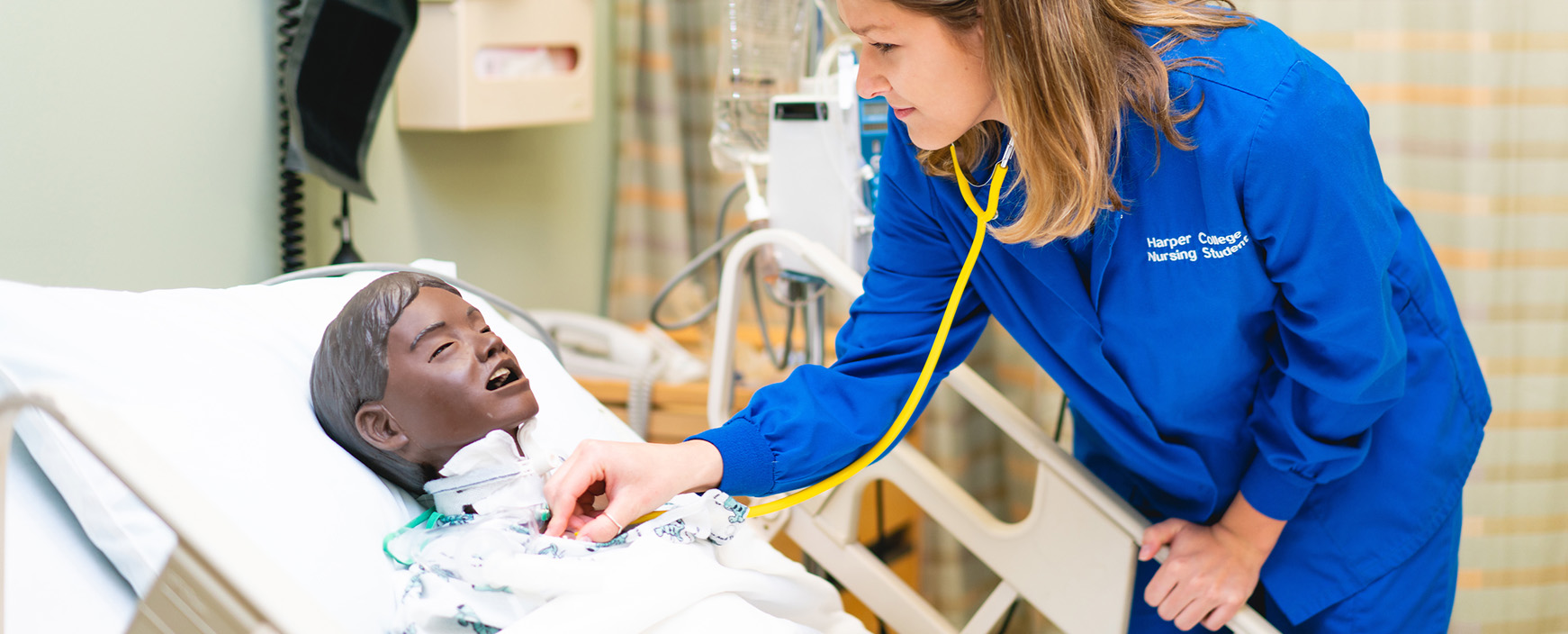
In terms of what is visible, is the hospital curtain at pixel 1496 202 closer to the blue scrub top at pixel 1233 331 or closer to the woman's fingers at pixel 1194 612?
the blue scrub top at pixel 1233 331

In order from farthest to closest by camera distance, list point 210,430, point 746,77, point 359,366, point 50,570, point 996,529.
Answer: point 746,77 → point 996,529 → point 359,366 → point 210,430 → point 50,570

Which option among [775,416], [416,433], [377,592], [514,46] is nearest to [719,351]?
[775,416]

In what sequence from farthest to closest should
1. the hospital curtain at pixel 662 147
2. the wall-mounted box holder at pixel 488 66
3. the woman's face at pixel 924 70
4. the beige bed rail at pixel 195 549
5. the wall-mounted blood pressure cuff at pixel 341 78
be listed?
the hospital curtain at pixel 662 147
the wall-mounted box holder at pixel 488 66
the wall-mounted blood pressure cuff at pixel 341 78
the woman's face at pixel 924 70
the beige bed rail at pixel 195 549

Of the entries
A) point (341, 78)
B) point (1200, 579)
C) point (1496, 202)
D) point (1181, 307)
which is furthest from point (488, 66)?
point (1496, 202)

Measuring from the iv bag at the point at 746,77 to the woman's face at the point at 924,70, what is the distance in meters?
0.88

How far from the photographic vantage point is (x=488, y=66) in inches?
76.7

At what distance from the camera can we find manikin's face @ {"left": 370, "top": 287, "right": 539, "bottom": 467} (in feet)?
3.56

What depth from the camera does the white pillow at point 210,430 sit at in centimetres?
92

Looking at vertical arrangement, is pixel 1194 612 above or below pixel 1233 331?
below

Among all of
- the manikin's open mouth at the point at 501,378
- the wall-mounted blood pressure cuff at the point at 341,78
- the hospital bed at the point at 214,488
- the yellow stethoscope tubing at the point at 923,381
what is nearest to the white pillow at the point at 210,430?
the hospital bed at the point at 214,488

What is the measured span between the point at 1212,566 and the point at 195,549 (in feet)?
3.30

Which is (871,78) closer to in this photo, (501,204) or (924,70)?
(924,70)

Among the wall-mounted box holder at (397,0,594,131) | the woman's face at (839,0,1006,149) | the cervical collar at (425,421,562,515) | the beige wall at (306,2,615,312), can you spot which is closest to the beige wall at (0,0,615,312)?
the beige wall at (306,2,615,312)

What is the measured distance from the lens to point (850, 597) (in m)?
2.22
